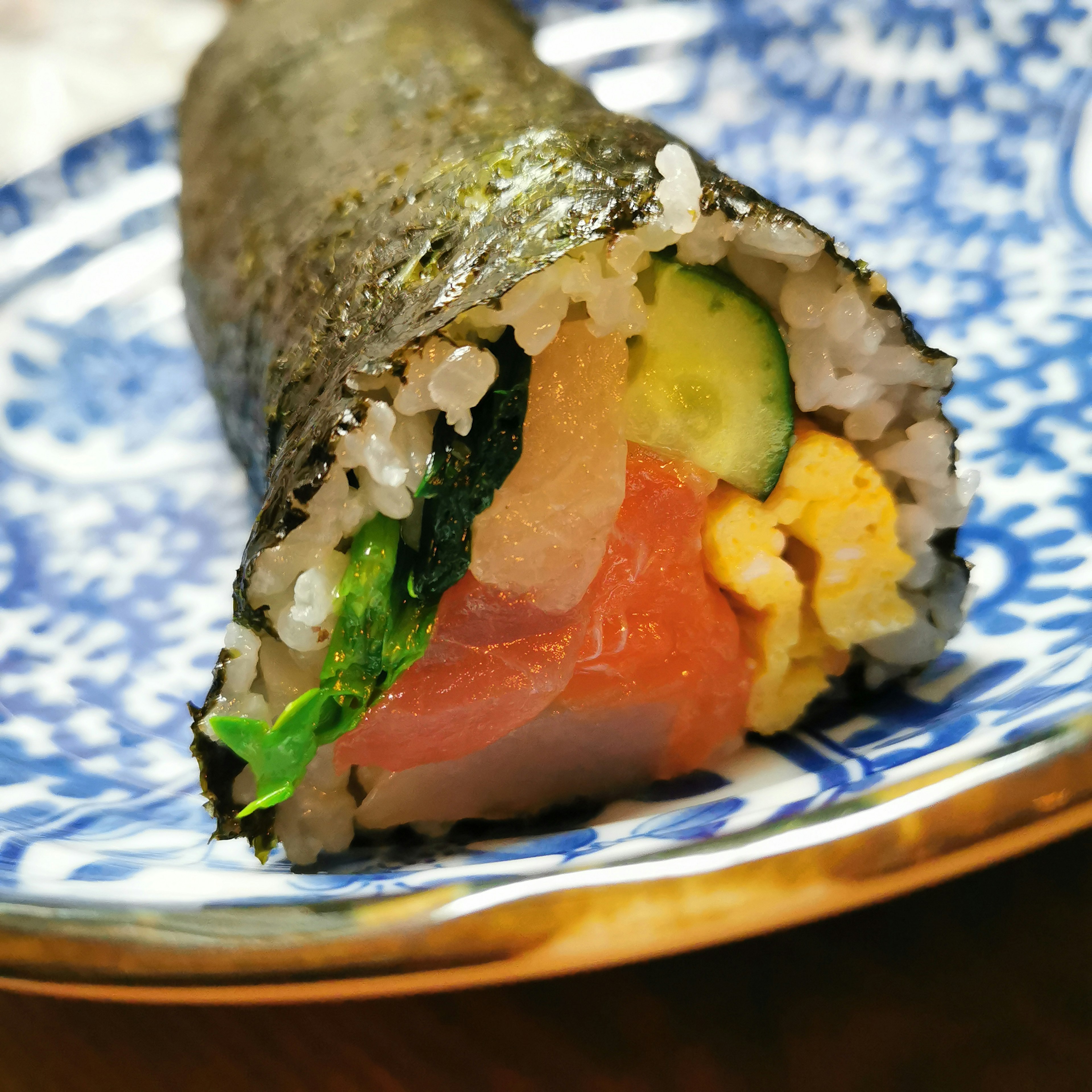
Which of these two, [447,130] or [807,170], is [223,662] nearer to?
[447,130]

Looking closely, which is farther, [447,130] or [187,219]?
[187,219]

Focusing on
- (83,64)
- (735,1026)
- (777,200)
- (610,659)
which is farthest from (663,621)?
(83,64)

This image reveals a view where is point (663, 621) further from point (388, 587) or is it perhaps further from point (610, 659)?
point (388, 587)

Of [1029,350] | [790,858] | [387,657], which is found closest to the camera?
[790,858]

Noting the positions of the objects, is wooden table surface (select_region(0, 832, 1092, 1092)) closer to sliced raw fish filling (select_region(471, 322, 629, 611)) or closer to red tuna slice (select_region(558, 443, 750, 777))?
red tuna slice (select_region(558, 443, 750, 777))

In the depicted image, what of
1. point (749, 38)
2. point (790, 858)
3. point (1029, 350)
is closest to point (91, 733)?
point (790, 858)

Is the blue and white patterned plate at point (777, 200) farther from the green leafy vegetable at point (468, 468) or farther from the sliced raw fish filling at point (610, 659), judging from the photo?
the green leafy vegetable at point (468, 468)

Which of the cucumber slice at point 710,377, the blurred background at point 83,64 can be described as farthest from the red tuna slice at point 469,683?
the blurred background at point 83,64
